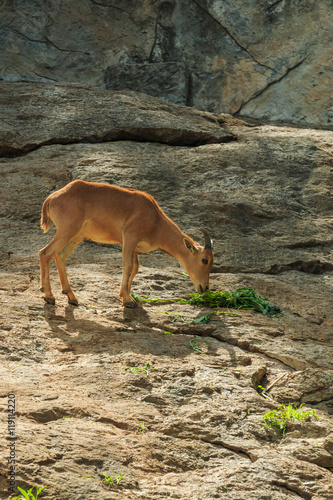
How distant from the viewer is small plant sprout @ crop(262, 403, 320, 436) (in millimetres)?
5172

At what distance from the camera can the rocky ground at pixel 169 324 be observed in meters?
4.42

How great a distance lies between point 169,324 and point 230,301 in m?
1.19

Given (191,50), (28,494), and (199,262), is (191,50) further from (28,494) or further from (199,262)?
(28,494)

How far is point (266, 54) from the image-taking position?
16891mm

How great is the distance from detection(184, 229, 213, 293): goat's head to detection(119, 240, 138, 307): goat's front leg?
0.81 m

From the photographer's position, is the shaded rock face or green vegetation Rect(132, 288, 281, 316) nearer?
green vegetation Rect(132, 288, 281, 316)

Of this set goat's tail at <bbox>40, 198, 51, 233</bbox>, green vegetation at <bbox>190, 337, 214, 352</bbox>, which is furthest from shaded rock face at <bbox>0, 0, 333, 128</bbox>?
green vegetation at <bbox>190, 337, 214, 352</bbox>

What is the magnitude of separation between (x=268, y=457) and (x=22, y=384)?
2.13 m

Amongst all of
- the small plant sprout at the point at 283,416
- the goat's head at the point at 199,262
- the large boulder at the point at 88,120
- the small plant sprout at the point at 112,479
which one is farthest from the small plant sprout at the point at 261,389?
the large boulder at the point at 88,120

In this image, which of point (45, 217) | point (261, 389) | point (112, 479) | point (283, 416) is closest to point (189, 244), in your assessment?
point (45, 217)

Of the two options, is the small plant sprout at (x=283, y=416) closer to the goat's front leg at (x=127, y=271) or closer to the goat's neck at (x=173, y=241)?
the goat's front leg at (x=127, y=271)

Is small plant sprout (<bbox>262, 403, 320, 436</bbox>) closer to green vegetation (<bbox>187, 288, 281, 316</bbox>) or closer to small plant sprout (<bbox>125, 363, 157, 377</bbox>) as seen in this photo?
small plant sprout (<bbox>125, 363, 157, 377</bbox>)

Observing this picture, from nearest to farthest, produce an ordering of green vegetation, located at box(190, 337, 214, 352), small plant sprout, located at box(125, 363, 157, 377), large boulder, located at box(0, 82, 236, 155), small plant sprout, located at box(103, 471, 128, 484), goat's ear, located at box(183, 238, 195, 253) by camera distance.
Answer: small plant sprout, located at box(103, 471, 128, 484) < small plant sprout, located at box(125, 363, 157, 377) < green vegetation, located at box(190, 337, 214, 352) < goat's ear, located at box(183, 238, 195, 253) < large boulder, located at box(0, 82, 236, 155)

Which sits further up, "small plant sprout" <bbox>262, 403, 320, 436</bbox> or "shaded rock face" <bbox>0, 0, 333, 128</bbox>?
"shaded rock face" <bbox>0, 0, 333, 128</bbox>
